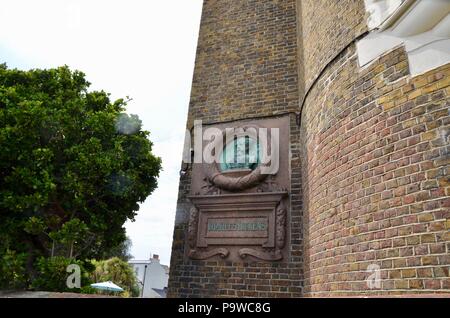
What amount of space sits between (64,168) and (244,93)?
4265mm

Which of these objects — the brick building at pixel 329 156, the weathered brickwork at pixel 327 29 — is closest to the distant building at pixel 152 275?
the brick building at pixel 329 156

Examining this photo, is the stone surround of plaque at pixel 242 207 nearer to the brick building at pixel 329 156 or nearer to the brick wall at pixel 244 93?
the brick building at pixel 329 156

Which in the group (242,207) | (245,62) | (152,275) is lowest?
(152,275)

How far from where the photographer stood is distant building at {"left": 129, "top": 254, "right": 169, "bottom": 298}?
106 feet

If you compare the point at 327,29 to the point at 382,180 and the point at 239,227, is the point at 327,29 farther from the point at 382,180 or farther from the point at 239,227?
the point at 239,227

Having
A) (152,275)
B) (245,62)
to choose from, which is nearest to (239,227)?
(245,62)

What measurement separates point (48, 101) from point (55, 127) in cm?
81

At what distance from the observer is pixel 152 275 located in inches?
1316

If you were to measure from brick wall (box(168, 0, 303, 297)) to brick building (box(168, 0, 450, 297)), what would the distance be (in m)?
0.02

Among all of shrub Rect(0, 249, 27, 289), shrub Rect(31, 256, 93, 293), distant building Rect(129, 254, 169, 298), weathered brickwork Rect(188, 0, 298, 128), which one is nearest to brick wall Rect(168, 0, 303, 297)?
weathered brickwork Rect(188, 0, 298, 128)

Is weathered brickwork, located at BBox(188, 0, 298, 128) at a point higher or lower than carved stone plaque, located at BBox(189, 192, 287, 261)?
higher

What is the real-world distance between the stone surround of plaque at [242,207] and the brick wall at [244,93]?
0.48 feet

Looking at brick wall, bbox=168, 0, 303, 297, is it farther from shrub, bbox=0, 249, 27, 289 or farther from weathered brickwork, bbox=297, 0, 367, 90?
shrub, bbox=0, 249, 27, 289

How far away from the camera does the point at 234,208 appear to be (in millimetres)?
5691
